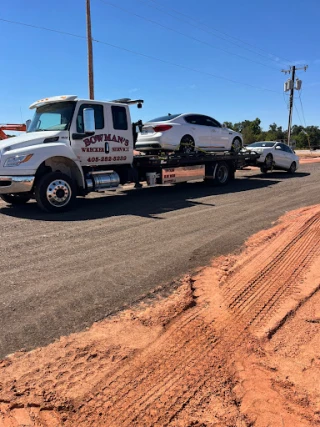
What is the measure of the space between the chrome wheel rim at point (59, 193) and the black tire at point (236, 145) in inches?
325

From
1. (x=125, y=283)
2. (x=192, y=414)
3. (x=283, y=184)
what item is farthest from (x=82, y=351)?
(x=283, y=184)

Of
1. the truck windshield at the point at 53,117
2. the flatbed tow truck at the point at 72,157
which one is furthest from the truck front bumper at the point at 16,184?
the truck windshield at the point at 53,117

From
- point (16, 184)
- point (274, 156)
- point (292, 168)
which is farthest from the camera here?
point (292, 168)

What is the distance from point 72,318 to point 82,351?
59 centimetres

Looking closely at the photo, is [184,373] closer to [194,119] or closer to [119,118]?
[119,118]

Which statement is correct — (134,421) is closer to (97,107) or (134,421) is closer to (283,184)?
(97,107)

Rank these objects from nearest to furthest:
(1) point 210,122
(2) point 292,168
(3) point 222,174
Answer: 1. (1) point 210,122
2. (3) point 222,174
3. (2) point 292,168

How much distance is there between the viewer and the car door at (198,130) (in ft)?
39.3

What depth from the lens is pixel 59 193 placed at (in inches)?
321

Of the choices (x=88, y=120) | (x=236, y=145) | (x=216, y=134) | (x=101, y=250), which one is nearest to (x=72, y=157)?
(x=88, y=120)

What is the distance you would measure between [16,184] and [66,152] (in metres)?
1.38

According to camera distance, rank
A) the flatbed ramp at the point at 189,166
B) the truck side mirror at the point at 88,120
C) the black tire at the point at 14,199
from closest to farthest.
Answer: the truck side mirror at the point at 88,120, the black tire at the point at 14,199, the flatbed ramp at the point at 189,166

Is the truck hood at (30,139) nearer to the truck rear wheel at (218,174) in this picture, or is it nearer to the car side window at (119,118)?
the car side window at (119,118)

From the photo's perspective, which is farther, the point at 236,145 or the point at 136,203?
the point at 236,145
